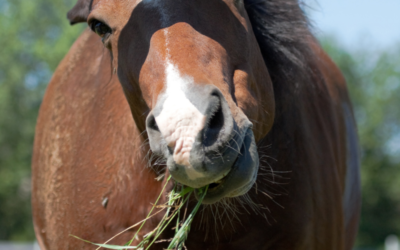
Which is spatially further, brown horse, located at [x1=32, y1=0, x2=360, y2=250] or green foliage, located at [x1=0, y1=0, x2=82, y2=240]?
green foliage, located at [x1=0, y1=0, x2=82, y2=240]

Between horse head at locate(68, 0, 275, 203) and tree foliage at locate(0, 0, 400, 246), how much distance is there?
90.2ft

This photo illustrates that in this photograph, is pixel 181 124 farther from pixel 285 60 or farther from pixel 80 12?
pixel 80 12

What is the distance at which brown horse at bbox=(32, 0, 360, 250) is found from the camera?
2.08m

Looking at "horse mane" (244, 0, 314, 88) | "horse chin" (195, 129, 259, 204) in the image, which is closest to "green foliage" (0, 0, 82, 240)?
"horse mane" (244, 0, 314, 88)

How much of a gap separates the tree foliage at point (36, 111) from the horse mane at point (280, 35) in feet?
88.8

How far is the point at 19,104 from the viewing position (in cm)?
3114

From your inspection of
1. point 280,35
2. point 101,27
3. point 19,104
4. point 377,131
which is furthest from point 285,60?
point 377,131

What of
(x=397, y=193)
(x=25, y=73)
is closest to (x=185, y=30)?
(x=25, y=73)

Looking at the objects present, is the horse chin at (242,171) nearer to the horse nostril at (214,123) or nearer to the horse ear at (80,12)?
the horse nostril at (214,123)

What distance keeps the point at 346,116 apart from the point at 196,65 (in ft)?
10.4

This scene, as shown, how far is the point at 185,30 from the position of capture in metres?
2.34

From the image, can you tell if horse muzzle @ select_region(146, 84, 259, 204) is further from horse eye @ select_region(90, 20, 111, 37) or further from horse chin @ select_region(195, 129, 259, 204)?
horse eye @ select_region(90, 20, 111, 37)

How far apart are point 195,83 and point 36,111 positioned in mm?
31642

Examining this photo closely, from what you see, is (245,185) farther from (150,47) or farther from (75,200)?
(75,200)
